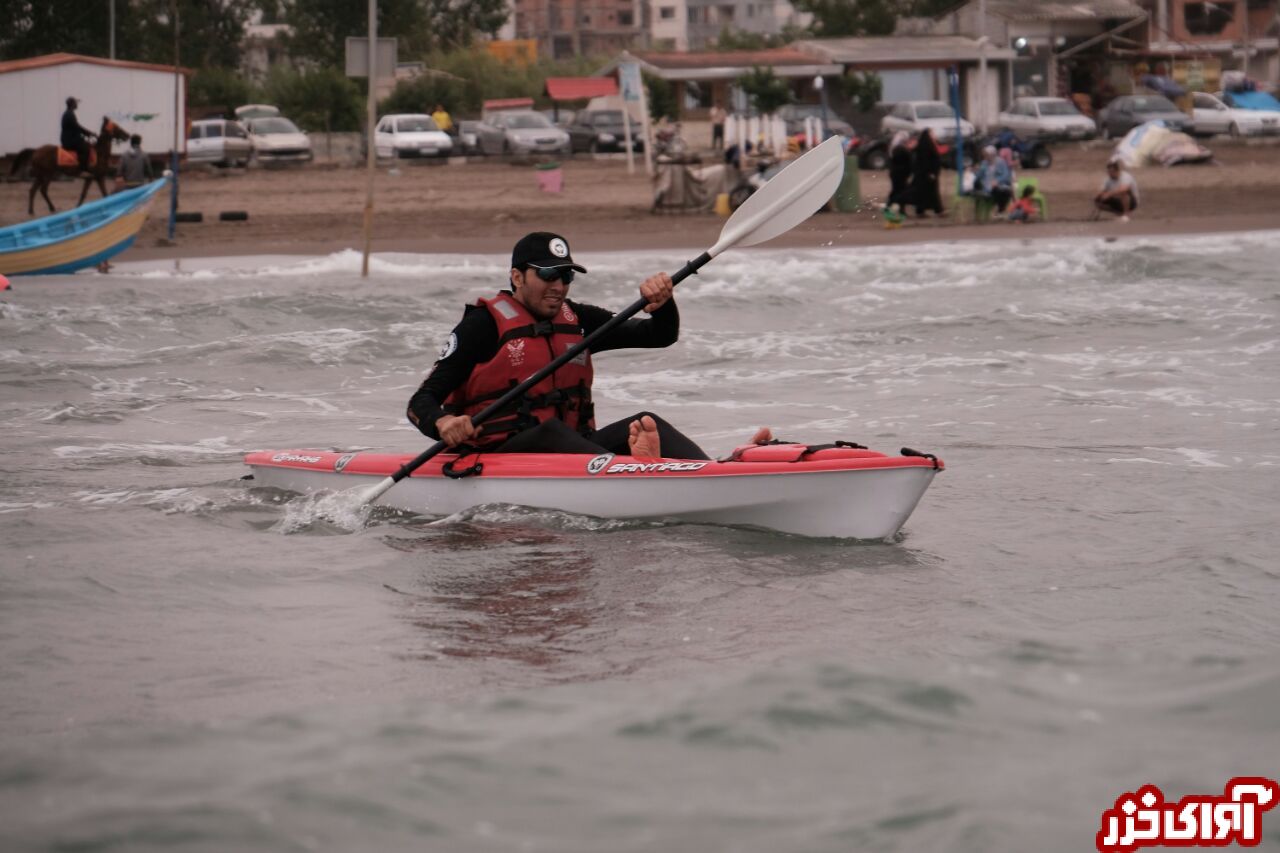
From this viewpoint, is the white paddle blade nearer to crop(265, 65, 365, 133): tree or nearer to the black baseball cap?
the black baseball cap

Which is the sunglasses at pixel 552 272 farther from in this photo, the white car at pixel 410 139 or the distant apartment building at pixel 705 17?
the distant apartment building at pixel 705 17

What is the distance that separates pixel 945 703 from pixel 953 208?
→ 17386 millimetres

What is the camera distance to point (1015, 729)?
13.2 ft

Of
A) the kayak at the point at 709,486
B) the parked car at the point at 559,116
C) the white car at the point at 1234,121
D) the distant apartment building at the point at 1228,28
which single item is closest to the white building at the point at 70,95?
the parked car at the point at 559,116

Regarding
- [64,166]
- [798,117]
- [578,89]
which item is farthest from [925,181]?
[578,89]

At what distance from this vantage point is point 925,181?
20812 mm

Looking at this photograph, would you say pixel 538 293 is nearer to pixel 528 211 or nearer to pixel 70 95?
pixel 528 211

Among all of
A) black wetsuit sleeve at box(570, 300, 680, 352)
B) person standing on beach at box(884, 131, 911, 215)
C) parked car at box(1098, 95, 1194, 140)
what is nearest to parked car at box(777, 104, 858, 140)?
parked car at box(1098, 95, 1194, 140)

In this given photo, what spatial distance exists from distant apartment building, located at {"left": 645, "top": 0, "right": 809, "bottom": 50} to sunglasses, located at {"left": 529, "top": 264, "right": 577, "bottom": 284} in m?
98.8

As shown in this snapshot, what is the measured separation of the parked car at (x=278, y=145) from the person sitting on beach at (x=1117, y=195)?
16.3 metres

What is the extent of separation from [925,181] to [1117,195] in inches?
92.6

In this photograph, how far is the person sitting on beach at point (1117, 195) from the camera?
20359 millimetres

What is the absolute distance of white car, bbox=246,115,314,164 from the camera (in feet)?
101

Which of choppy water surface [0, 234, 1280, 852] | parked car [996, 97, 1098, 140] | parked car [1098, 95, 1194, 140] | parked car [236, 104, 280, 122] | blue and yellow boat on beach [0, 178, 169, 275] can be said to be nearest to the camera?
choppy water surface [0, 234, 1280, 852]
